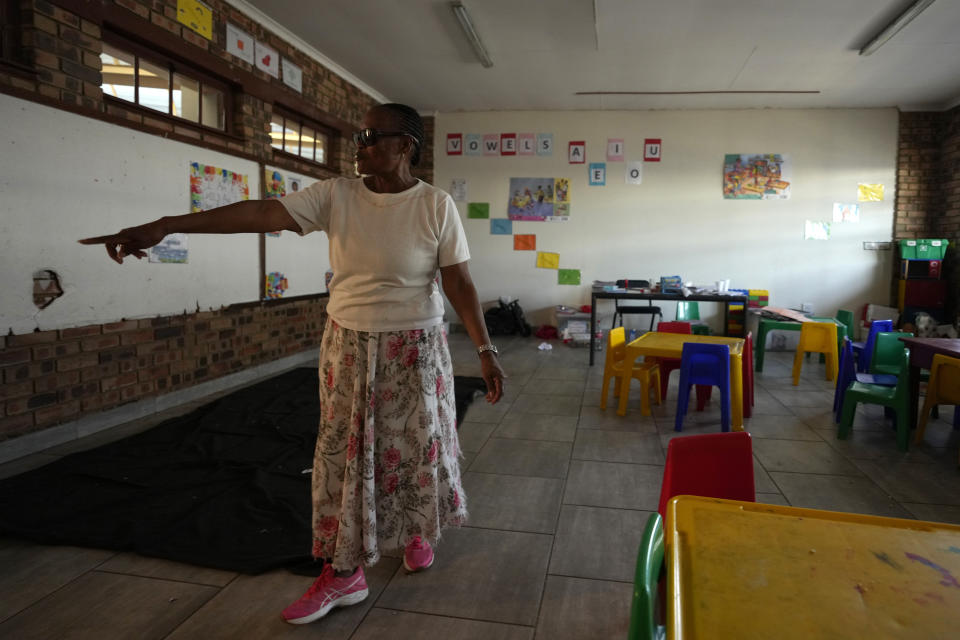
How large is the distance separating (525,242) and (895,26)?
180 inches

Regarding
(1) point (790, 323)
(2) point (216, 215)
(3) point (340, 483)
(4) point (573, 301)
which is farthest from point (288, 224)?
(4) point (573, 301)

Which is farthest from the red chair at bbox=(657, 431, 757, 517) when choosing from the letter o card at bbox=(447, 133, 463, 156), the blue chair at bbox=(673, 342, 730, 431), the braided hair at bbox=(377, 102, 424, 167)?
the letter o card at bbox=(447, 133, 463, 156)

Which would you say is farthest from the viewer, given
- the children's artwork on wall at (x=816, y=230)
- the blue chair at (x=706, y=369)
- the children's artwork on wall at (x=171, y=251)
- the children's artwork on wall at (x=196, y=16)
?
the children's artwork on wall at (x=816, y=230)

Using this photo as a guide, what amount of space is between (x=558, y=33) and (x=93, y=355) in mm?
4535

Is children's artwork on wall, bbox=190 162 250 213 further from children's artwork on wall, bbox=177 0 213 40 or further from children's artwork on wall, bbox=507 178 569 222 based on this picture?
children's artwork on wall, bbox=507 178 569 222

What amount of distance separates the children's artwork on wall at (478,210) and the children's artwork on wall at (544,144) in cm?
102

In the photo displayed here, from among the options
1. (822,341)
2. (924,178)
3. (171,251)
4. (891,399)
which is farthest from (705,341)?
(924,178)

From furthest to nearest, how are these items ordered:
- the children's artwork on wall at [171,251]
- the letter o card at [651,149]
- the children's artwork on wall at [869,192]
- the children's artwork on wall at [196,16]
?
the letter o card at [651,149]
the children's artwork on wall at [869,192]
the children's artwork on wall at [196,16]
the children's artwork on wall at [171,251]

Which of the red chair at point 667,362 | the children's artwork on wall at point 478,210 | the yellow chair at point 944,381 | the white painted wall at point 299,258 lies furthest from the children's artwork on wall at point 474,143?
the yellow chair at point 944,381

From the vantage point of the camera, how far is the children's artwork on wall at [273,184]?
520cm

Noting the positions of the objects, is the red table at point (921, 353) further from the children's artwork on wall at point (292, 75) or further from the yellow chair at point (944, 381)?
the children's artwork on wall at point (292, 75)

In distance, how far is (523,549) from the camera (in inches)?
88.9

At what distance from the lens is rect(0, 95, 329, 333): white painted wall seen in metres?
3.07

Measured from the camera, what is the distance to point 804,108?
754 cm
